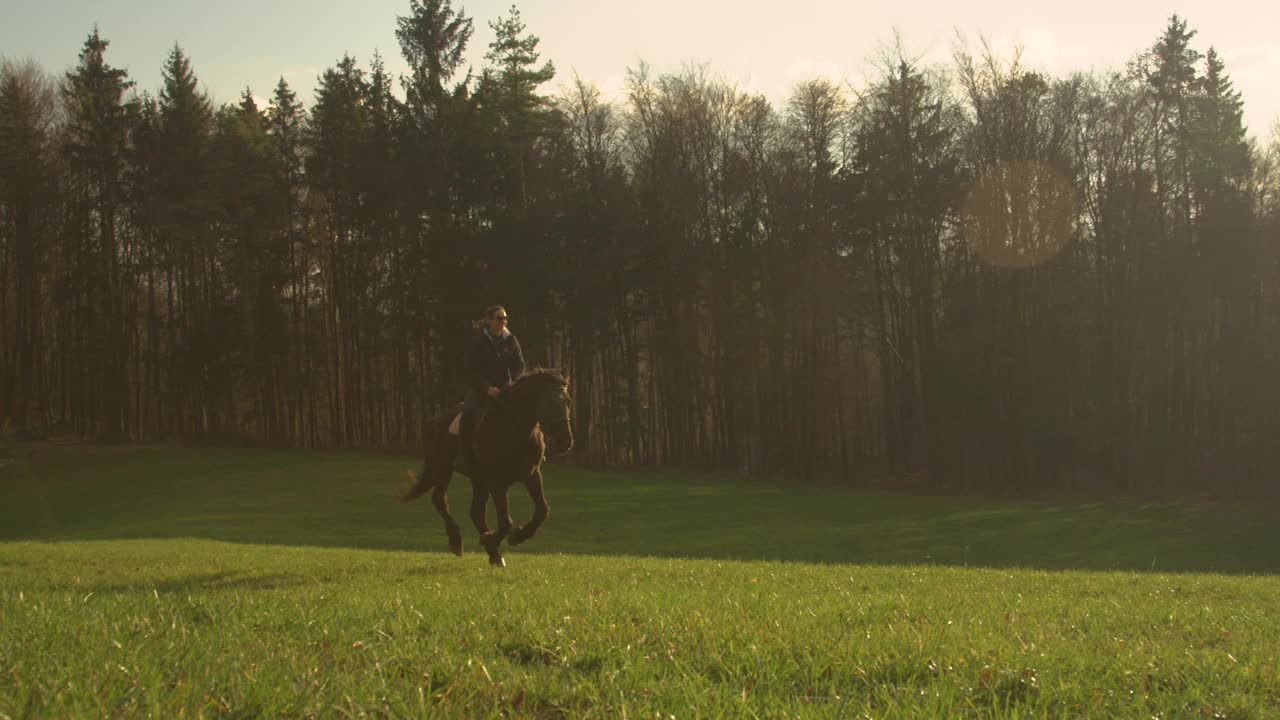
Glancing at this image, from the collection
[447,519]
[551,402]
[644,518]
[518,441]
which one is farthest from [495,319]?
[644,518]

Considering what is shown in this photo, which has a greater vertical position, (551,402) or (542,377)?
(542,377)

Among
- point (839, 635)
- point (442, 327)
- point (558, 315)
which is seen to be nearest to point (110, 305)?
point (442, 327)

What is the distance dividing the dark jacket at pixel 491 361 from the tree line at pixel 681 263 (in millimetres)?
37302

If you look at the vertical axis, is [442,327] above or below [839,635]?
above

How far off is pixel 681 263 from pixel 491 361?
39.8m

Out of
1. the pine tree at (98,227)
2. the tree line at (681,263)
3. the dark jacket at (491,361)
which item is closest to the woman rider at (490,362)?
the dark jacket at (491,361)

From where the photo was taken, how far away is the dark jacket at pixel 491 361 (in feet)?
45.5

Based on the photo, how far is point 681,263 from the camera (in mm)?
53094

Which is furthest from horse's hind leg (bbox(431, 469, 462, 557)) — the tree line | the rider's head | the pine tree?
the pine tree

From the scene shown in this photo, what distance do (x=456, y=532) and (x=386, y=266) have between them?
143 ft

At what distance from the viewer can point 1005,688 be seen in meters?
4.46

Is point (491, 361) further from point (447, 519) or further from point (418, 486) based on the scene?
point (418, 486)

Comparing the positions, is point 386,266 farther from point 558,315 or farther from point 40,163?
point 40,163

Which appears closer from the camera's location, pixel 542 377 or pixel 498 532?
pixel 542 377
